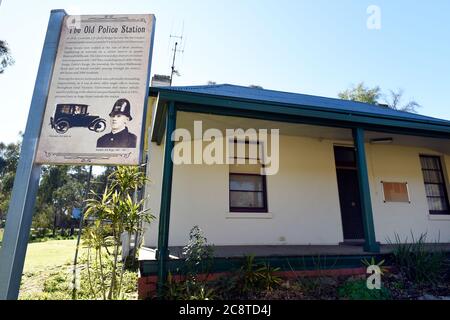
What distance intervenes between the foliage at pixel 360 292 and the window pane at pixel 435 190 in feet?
17.2

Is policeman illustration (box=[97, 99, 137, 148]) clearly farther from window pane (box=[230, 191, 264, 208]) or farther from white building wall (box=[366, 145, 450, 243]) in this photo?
white building wall (box=[366, 145, 450, 243])

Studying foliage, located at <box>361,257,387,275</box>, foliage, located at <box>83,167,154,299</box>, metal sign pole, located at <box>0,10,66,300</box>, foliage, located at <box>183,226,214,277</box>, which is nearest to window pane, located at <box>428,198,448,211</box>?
foliage, located at <box>361,257,387,275</box>

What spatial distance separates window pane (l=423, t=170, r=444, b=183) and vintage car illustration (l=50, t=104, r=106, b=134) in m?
8.92

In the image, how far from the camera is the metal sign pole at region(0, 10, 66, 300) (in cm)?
272

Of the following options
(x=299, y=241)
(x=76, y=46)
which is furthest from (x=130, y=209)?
(x=299, y=241)

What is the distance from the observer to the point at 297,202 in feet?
22.4

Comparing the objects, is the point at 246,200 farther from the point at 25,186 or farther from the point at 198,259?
the point at 25,186

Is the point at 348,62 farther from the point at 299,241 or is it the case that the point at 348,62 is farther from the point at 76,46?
the point at 76,46

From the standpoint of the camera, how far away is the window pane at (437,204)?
7773 mm

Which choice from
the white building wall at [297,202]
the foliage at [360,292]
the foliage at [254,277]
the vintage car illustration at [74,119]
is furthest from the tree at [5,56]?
the foliage at [360,292]

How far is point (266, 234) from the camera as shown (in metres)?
6.46

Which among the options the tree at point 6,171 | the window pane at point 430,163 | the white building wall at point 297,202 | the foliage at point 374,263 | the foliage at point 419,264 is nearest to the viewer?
the foliage at point 419,264

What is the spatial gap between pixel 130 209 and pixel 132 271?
295 centimetres

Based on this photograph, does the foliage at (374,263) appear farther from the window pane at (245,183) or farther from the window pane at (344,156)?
the window pane at (344,156)
